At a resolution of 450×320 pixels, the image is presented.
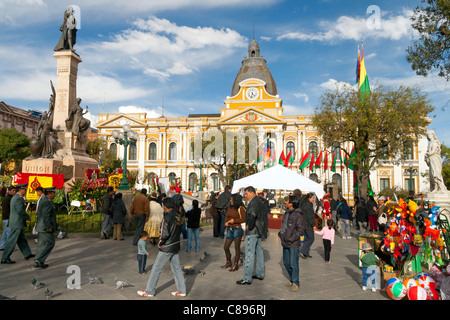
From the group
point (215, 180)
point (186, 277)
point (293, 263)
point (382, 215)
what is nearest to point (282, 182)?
point (382, 215)

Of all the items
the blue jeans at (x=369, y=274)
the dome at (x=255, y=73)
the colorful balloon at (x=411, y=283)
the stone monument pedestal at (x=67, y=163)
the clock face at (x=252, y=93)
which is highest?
the dome at (x=255, y=73)

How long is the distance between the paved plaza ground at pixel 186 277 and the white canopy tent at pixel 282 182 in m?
3.85

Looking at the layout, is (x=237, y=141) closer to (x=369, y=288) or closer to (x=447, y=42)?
(x=447, y=42)

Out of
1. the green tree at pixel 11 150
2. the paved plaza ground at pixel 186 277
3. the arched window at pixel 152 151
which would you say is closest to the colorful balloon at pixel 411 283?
the paved plaza ground at pixel 186 277

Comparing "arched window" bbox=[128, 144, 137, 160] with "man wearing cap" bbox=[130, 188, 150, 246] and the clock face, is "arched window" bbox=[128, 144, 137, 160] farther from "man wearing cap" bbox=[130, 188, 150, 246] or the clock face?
"man wearing cap" bbox=[130, 188, 150, 246]

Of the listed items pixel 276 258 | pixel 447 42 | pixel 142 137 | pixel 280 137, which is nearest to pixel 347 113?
pixel 447 42

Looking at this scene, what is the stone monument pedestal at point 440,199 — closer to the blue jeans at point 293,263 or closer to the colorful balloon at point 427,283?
the colorful balloon at point 427,283

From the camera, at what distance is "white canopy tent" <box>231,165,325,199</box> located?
12492 millimetres

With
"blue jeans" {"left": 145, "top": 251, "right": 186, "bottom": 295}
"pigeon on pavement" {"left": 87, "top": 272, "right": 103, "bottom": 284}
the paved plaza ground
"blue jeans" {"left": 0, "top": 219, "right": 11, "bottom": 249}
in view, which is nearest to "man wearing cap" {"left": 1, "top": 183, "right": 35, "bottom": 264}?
the paved plaza ground

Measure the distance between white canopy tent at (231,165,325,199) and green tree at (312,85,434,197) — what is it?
797 centimetres

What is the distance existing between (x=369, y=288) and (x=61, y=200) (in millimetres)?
11266

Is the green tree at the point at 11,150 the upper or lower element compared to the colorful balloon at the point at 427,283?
upper

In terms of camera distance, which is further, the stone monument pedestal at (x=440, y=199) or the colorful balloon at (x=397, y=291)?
the stone monument pedestal at (x=440, y=199)

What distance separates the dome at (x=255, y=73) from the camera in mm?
52619
